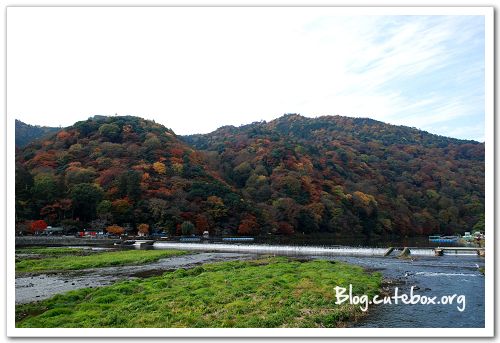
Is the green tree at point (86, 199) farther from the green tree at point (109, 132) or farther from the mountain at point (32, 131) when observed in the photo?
the mountain at point (32, 131)

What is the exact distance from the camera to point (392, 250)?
35.5 m

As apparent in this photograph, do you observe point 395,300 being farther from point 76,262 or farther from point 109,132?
point 109,132

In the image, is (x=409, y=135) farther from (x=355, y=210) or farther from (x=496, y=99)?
(x=496, y=99)

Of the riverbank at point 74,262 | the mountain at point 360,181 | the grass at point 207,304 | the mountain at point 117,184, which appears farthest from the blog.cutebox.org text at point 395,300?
the mountain at point 360,181

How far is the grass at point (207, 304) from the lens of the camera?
11.2 metres

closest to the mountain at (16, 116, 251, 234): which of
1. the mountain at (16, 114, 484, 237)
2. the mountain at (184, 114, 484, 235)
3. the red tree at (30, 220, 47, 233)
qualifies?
the mountain at (16, 114, 484, 237)

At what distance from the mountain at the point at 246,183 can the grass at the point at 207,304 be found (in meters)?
34.0

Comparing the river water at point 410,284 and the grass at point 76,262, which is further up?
the river water at point 410,284

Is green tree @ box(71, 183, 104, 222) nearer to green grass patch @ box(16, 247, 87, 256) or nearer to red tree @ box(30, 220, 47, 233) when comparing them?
red tree @ box(30, 220, 47, 233)

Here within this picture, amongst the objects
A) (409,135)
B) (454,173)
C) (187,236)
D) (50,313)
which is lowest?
(187,236)

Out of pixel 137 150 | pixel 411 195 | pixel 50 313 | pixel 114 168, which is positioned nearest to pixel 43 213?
pixel 114 168

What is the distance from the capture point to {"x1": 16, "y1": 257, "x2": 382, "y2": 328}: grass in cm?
1125

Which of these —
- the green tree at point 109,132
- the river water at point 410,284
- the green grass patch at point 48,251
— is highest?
the green tree at point 109,132

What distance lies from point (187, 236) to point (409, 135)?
84.8 metres
